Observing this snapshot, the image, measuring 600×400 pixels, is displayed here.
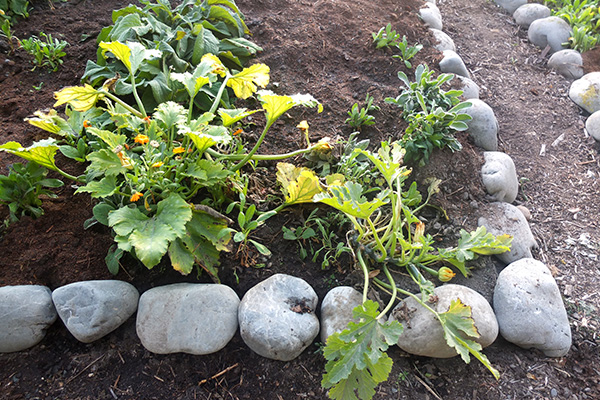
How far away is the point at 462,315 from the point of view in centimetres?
185

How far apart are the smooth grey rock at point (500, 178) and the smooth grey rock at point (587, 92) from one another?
54.3 inches

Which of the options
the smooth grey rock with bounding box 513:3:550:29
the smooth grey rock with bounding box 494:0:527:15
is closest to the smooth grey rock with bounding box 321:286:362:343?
the smooth grey rock with bounding box 513:3:550:29

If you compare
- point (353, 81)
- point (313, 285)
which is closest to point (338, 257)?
point (313, 285)

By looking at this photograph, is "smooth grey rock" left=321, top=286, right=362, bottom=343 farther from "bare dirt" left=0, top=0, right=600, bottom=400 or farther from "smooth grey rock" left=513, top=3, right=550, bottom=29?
"smooth grey rock" left=513, top=3, right=550, bottom=29

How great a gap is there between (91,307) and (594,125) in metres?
3.81

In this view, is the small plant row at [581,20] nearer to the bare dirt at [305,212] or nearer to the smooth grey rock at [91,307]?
the bare dirt at [305,212]

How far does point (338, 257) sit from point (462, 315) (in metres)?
0.69

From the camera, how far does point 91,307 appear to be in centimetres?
193

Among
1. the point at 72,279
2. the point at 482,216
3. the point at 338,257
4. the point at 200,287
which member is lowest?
the point at 72,279

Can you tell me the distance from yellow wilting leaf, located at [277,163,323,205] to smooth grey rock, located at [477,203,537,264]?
115 centimetres

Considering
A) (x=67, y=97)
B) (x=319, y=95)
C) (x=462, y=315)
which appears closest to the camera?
(x=462, y=315)

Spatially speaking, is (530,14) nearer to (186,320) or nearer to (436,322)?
(436,322)

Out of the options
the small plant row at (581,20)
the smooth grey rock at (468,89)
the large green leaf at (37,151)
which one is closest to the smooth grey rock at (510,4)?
the small plant row at (581,20)

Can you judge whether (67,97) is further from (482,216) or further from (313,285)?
(482,216)
